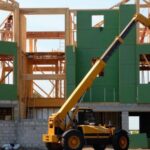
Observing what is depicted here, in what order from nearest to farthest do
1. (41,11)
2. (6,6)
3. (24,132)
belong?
(24,132), (6,6), (41,11)

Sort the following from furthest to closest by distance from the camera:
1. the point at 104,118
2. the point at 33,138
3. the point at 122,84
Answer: the point at 104,118 → the point at 122,84 → the point at 33,138

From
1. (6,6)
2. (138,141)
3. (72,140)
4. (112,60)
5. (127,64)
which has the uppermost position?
(6,6)

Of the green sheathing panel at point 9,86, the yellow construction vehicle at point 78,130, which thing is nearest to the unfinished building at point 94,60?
the green sheathing panel at point 9,86

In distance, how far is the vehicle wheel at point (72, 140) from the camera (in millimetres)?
29422

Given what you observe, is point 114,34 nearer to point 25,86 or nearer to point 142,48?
point 142,48

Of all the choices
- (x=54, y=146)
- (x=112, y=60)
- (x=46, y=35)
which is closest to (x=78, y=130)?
(x=54, y=146)

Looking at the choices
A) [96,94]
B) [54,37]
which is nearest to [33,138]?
[96,94]

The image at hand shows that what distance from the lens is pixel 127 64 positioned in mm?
45625

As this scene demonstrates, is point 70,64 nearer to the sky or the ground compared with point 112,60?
nearer to the ground

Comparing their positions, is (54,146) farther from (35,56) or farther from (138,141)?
(35,56)

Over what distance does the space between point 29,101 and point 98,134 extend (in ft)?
64.9

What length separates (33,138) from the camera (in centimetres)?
4200

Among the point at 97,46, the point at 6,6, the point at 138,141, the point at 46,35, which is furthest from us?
the point at 46,35

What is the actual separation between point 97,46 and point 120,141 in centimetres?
1654
